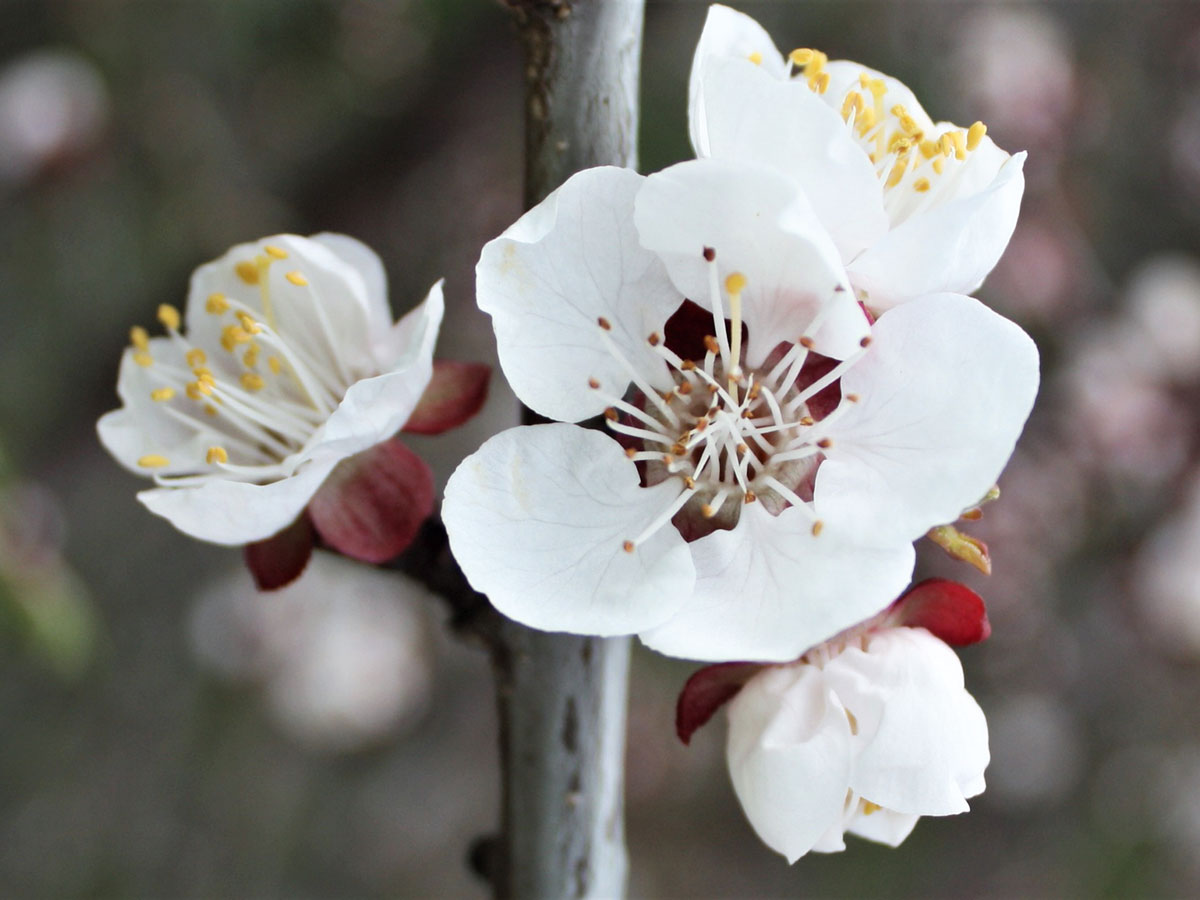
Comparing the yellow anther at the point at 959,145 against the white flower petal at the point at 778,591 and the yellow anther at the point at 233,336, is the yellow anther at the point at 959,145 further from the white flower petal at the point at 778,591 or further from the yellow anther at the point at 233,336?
the yellow anther at the point at 233,336

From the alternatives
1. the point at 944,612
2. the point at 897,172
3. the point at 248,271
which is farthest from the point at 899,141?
the point at 248,271

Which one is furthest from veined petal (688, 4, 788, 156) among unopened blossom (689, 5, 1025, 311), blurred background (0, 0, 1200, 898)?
blurred background (0, 0, 1200, 898)

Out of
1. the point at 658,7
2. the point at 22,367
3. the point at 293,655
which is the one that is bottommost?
the point at 293,655

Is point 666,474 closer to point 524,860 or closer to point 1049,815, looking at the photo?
point 524,860

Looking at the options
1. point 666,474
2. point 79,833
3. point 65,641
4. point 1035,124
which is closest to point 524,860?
point 666,474

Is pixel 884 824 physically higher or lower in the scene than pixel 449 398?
lower

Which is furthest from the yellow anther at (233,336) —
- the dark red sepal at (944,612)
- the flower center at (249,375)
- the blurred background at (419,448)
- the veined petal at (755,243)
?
the blurred background at (419,448)

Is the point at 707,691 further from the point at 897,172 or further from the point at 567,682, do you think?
the point at 897,172
